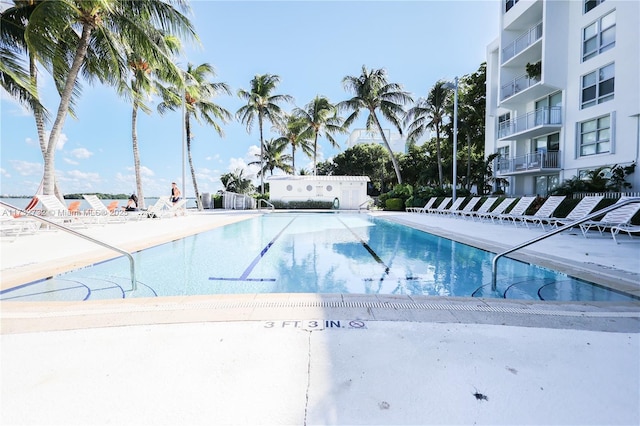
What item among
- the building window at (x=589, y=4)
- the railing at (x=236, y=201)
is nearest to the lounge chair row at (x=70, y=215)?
the railing at (x=236, y=201)

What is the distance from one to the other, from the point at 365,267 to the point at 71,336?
4.69 meters

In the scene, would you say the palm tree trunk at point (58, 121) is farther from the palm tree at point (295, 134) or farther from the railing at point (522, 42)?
the railing at point (522, 42)

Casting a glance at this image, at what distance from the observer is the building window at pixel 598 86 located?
13.7m

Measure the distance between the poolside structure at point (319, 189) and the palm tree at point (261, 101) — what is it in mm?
3274

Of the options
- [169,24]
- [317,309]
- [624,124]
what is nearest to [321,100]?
[169,24]

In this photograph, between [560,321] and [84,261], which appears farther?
[84,261]

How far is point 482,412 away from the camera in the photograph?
172 cm

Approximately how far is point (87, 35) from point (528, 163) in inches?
790

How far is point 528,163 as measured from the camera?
687 inches

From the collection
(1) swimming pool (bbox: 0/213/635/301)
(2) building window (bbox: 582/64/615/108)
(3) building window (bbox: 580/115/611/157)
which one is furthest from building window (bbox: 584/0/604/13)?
(1) swimming pool (bbox: 0/213/635/301)

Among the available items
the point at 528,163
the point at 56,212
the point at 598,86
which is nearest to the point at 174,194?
the point at 56,212

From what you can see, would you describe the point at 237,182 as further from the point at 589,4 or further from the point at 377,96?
the point at 589,4

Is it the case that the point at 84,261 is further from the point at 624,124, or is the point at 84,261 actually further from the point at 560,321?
the point at 624,124

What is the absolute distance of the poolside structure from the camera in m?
26.6
